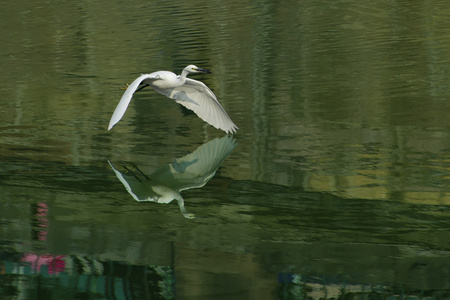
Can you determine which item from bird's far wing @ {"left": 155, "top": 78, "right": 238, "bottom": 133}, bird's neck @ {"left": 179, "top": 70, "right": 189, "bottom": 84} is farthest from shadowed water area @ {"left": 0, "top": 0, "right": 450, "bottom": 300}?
bird's neck @ {"left": 179, "top": 70, "right": 189, "bottom": 84}

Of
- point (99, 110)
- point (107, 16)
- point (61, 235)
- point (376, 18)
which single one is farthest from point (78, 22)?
point (61, 235)

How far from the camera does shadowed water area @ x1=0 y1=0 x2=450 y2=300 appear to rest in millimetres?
5910

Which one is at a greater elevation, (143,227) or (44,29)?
(44,29)

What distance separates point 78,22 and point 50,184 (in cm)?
1592

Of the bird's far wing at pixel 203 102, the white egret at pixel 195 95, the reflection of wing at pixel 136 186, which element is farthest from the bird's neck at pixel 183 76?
the reflection of wing at pixel 136 186

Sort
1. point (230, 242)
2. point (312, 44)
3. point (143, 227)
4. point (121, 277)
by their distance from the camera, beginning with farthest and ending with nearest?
point (312, 44)
point (143, 227)
point (230, 242)
point (121, 277)

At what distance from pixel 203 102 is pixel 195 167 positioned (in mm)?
1422

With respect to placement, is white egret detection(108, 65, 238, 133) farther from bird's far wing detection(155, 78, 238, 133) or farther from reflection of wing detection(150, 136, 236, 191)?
reflection of wing detection(150, 136, 236, 191)

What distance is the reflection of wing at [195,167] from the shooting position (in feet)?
26.8

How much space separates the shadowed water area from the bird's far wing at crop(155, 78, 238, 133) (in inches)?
8.5

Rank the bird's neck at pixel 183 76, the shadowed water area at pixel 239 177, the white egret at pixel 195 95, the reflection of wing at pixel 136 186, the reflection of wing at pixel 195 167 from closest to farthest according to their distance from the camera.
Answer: the shadowed water area at pixel 239 177, the reflection of wing at pixel 136 186, the reflection of wing at pixel 195 167, the bird's neck at pixel 183 76, the white egret at pixel 195 95

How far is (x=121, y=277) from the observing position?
5.96 meters

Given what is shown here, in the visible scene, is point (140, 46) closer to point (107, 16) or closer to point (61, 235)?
point (107, 16)

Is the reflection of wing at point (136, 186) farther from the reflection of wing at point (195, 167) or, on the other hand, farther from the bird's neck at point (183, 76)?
the bird's neck at point (183, 76)
